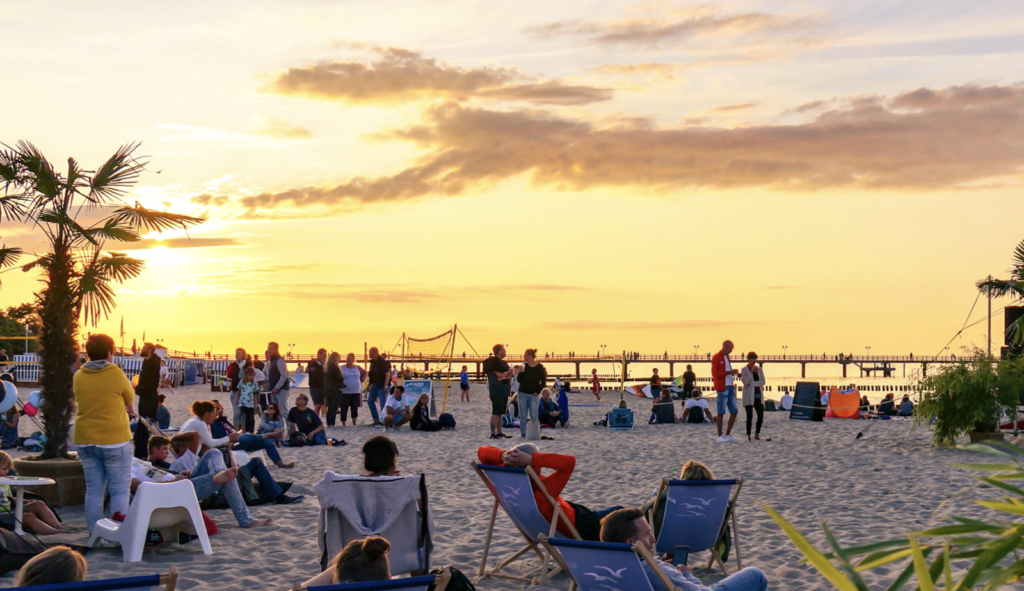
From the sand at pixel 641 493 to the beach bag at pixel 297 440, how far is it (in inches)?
16.3

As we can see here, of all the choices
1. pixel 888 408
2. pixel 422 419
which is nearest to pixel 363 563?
pixel 422 419

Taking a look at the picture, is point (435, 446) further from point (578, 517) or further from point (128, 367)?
point (128, 367)

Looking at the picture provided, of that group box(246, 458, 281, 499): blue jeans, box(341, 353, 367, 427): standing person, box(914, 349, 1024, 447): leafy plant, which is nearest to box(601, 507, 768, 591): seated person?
box(246, 458, 281, 499): blue jeans

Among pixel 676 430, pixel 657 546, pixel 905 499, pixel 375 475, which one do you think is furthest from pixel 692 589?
pixel 676 430

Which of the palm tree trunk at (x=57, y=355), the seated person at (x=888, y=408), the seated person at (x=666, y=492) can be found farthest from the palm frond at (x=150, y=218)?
the seated person at (x=888, y=408)

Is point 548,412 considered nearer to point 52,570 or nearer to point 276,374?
point 276,374

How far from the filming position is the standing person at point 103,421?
5.89m

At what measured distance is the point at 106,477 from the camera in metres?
6.17

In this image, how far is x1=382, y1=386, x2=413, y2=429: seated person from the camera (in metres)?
15.4

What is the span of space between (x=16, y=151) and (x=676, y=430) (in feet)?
39.4

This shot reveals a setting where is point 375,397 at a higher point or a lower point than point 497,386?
lower

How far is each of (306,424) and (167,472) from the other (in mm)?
5844

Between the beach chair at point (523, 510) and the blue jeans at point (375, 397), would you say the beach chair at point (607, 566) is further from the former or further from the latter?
the blue jeans at point (375, 397)

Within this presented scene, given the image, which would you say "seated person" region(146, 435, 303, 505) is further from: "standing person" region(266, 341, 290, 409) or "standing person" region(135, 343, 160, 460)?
"standing person" region(266, 341, 290, 409)
